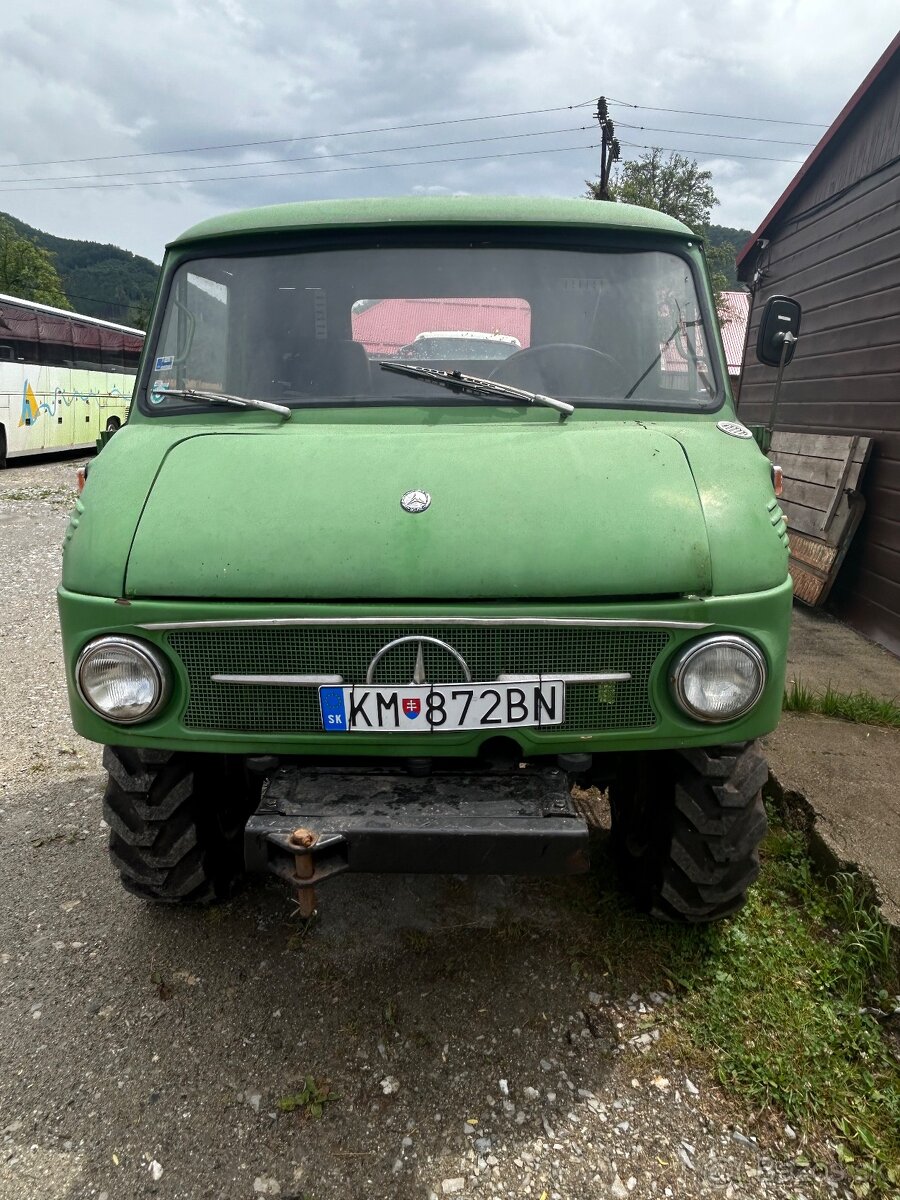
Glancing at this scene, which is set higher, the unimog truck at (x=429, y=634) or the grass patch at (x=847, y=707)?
the unimog truck at (x=429, y=634)

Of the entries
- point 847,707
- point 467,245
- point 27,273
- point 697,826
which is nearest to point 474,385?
point 467,245

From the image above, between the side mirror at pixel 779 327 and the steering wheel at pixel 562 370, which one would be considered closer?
the steering wheel at pixel 562 370

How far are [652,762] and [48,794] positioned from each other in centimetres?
288

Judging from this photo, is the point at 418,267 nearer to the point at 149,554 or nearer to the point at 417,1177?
the point at 149,554

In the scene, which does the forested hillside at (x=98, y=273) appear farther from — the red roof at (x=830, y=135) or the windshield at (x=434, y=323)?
the windshield at (x=434, y=323)

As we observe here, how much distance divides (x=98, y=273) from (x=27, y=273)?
34669mm

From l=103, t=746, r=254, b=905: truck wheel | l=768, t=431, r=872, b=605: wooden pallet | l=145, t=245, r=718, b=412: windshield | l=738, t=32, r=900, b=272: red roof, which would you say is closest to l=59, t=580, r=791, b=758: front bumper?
l=103, t=746, r=254, b=905: truck wheel

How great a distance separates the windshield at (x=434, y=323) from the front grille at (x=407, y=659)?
1.05m

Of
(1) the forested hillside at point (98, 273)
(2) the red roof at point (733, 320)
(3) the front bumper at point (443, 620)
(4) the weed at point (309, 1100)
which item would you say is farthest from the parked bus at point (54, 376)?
(1) the forested hillside at point (98, 273)

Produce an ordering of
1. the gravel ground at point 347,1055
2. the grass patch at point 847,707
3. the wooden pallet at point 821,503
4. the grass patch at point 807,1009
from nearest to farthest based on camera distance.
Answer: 1. the gravel ground at point 347,1055
2. the grass patch at point 807,1009
3. the grass patch at point 847,707
4. the wooden pallet at point 821,503

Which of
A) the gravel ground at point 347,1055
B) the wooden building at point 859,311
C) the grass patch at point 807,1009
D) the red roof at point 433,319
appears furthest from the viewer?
the wooden building at point 859,311

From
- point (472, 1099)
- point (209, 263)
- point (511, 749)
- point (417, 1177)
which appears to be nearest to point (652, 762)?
point (511, 749)

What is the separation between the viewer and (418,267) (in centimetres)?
296

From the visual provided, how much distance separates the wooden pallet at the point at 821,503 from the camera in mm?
6664
